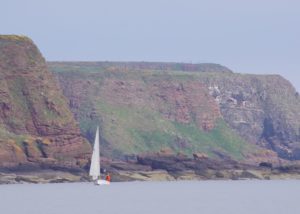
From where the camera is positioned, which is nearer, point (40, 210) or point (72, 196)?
point (40, 210)

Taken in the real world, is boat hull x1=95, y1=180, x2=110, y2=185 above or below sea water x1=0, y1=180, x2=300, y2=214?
below

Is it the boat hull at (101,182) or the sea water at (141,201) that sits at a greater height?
the sea water at (141,201)

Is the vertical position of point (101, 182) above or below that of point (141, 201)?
below

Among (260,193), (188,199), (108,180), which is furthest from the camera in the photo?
(108,180)

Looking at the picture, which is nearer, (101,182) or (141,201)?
(141,201)

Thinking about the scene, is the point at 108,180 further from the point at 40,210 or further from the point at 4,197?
the point at 40,210

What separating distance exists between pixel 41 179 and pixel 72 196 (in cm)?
4928

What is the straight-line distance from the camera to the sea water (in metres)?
111

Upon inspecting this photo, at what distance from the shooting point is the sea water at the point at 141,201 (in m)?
111

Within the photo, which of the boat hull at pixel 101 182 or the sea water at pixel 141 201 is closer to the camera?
the sea water at pixel 141 201

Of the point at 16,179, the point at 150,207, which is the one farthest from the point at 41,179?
the point at 150,207

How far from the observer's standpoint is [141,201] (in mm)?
129750

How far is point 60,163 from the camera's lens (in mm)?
196375

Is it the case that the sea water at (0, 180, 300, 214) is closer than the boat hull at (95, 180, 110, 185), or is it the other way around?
the sea water at (0, 180, 300, 214)
